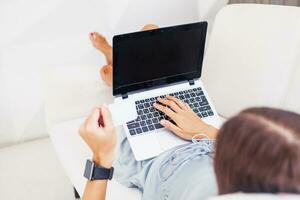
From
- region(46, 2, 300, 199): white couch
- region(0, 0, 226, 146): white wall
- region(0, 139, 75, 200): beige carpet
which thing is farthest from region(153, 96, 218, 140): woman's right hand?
region(0, 0, 226, 146): white wall

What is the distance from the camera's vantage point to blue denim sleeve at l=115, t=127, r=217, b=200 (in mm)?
1084

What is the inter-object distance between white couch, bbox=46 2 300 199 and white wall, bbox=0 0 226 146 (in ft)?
0.88

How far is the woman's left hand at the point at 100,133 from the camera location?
3.13ft

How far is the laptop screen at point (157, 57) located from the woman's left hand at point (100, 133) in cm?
44

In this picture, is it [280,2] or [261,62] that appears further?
[280,2]

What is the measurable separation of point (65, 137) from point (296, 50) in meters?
0.90

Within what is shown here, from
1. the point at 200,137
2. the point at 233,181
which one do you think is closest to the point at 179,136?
the point at 200,137

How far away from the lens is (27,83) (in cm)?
202

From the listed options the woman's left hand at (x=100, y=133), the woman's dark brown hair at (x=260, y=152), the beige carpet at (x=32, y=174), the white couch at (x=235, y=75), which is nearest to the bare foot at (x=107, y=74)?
the white couch at (x=235, y=75)

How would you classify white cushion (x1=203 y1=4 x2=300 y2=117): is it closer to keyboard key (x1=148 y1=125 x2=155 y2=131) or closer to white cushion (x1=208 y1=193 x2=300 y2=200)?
keyboard key (x1=148 y1=125 x2=155 y2=131)

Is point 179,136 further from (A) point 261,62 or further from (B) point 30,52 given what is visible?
(B) point 30,52

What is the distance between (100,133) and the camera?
957mm

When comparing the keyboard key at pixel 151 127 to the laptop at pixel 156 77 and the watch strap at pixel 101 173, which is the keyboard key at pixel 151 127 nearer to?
the laptop at pixel 156 77

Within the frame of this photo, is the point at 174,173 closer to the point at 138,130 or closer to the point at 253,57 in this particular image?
the point at 138,130
